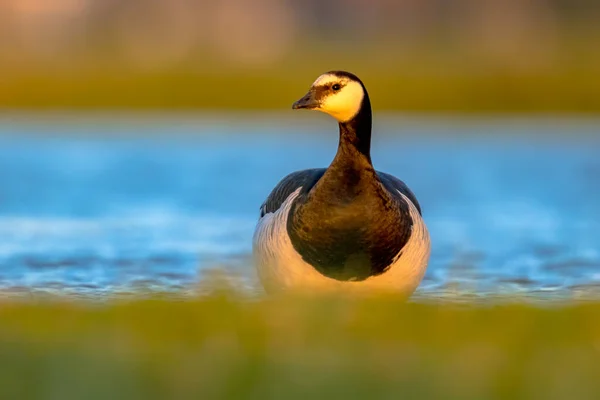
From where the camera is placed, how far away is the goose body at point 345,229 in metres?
7.51

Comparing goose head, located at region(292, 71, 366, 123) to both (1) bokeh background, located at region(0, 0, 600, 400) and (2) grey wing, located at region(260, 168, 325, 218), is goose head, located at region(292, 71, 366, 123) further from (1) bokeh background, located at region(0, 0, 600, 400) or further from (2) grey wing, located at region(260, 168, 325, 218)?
(1) bokeh background, located at region(0, 0, 600, 400)

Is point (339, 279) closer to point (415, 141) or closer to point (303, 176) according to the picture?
point (303, 176)

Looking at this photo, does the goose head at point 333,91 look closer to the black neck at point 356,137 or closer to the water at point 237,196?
the black neck at point 356,137

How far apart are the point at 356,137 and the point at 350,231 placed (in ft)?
2.41

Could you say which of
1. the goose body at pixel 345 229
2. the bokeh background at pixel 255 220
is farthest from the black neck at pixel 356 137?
the bokeh background at pixel 255 220

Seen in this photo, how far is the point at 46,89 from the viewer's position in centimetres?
2905

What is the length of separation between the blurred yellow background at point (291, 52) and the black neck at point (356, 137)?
18690 mm

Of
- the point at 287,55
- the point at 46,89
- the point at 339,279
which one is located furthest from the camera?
the point at 287,55

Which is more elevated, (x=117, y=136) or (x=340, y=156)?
(x=117, y=136)

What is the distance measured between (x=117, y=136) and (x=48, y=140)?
1.22m

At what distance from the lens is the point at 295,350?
5137 mm

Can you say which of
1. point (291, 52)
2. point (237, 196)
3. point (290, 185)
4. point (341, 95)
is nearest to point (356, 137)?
point (341, 95)

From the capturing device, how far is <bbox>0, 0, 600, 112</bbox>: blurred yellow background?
28625 mm

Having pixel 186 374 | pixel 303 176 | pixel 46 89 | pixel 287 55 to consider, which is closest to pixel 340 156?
pixel 303 176
